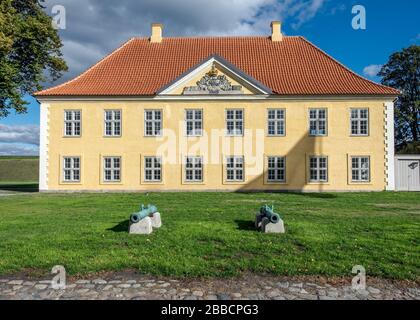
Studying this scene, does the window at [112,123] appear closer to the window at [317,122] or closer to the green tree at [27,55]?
the green tree at [27,55]

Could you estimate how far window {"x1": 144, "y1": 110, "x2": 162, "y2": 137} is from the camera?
2494 centimetres

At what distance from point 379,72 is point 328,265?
4153 centimetres

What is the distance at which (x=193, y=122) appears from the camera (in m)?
24.8

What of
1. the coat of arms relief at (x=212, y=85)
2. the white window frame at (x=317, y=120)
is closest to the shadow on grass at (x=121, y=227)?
the coat of arms relief at (x=212, y=85)

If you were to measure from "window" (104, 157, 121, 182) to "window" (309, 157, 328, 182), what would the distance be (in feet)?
43.1

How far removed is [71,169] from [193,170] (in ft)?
27.7

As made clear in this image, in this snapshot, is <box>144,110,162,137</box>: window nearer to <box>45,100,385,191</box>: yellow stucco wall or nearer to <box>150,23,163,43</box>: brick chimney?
<box>45,100,385,191</box>: yellow stucco wall

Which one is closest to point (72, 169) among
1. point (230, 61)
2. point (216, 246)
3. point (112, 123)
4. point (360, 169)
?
point (112, 123)

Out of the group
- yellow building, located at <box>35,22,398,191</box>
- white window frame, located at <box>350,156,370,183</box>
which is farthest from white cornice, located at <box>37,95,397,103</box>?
white window frame, located at <box>350,156,370,183</box>

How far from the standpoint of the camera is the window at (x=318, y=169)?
24.4 m
